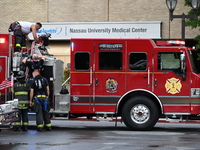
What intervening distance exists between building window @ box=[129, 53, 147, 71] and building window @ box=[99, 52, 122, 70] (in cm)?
29

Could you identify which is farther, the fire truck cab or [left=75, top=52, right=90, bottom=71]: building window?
[left=75, top=52, right=90, bottom=71]: building window

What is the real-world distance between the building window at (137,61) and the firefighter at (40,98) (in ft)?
7.47

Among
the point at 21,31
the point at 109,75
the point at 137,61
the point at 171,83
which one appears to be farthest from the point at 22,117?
the point at 171,83

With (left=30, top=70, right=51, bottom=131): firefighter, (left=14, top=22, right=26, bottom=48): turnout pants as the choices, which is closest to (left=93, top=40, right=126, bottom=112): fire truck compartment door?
(left=30, top=70, right=51, bottom=131): firefighter

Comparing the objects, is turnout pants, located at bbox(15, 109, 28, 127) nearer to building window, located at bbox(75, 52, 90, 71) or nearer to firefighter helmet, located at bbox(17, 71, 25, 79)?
firefighter helmet, located at bbox(17, 71, 25, 79)

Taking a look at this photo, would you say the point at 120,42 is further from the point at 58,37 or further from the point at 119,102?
the point at 58,37

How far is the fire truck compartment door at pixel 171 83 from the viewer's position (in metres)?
13.8

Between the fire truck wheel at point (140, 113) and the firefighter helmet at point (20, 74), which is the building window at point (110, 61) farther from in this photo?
the firefighter helmet at point (20, 74)

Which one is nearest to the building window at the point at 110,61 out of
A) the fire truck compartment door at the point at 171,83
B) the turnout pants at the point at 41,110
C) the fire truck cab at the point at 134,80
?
Result: the fire truck cab at the point at 134,80

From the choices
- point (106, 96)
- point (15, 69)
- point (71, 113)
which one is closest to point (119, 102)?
point (106, 96)

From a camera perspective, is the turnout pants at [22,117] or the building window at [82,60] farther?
the building window at [82,60]

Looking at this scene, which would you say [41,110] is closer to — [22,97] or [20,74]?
[22,97]

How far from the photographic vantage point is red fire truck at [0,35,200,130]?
13852 mm

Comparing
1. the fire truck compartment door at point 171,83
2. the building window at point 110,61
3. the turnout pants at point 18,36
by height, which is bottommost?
the fire truck compartment door at point 171,83
